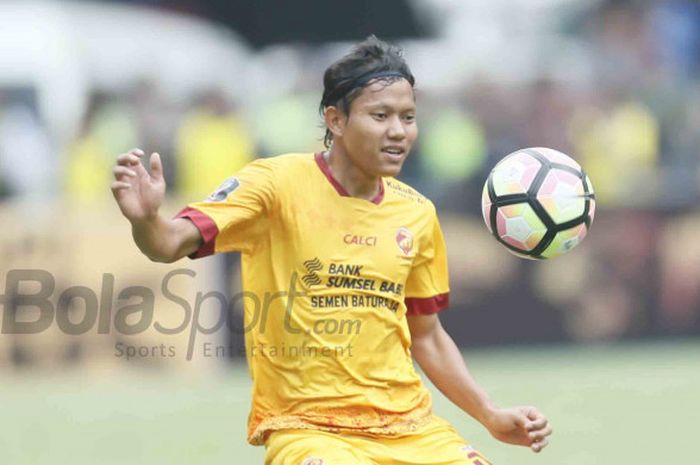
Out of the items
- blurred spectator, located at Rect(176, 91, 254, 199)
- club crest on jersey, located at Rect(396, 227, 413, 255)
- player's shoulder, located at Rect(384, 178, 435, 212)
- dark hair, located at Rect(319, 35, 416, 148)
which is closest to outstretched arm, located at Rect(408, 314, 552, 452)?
club crest on jersey, located at Rect(396, 227, 413, 255)

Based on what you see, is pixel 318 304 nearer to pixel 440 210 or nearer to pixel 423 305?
pixel 423 305

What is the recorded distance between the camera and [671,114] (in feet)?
59.9

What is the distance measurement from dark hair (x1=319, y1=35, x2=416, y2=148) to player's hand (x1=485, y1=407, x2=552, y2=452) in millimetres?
1447

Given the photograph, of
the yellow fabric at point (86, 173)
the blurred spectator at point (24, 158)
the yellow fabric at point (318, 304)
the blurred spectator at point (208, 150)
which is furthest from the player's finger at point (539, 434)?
the blurred spectator at point (24, 158)

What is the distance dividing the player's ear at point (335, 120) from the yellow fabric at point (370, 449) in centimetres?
129

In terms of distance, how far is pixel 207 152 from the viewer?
53.3 ft

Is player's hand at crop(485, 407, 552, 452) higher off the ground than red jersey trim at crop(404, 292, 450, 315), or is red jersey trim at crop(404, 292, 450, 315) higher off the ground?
red jersey trim at crop(404, 292, 450, 315)

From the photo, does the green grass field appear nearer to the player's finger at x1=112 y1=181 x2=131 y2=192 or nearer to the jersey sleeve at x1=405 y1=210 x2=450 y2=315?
the jersey sleeve at x1=405 y1=210 x2=450 y2=315

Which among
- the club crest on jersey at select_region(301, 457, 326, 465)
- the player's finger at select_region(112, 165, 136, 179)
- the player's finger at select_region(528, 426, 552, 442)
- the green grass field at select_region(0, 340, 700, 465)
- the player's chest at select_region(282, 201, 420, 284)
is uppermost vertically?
the player's finger at select_region(112, 165, 136, 179)

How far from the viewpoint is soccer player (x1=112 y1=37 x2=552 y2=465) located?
6770 mm

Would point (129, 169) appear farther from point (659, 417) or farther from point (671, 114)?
point (671, 114)

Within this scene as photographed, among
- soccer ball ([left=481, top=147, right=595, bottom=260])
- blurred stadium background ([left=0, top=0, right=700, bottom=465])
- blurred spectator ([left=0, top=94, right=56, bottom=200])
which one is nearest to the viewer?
soccer ball ([left=481, top=147, right=595, bottom=260])

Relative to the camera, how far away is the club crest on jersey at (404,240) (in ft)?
23.1

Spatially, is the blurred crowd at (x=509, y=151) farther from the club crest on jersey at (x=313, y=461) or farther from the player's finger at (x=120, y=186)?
the player's finger at (x=120, y=186)
